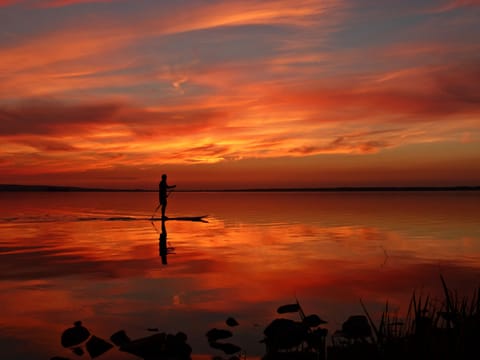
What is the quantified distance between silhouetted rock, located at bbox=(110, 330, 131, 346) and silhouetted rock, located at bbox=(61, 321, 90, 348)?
578 mm

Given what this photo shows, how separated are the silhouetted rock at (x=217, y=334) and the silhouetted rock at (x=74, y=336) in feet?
7.98

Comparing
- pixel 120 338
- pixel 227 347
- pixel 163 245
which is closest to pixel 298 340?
pixel 227 347

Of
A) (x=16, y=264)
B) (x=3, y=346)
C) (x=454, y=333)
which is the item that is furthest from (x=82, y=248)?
(x=454, y=333)

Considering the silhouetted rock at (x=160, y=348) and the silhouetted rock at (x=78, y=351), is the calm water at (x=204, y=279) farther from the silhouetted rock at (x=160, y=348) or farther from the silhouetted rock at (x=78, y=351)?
the silhouetted rock at (x=160, y=348)

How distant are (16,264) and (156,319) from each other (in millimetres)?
9540

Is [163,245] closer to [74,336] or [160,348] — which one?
[74,336]

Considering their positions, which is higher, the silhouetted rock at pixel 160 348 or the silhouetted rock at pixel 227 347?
the silhouetted rock at pixel 160 348

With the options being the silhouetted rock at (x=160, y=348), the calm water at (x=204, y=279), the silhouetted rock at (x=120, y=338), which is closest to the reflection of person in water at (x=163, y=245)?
the calm water at (x=204, y=279)

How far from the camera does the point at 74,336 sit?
10.0m

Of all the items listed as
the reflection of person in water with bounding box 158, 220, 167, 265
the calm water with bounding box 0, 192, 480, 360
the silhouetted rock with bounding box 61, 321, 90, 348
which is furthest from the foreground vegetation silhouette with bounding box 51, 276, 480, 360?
the reflection of person in water with bounding box 158, 220, 167, 265

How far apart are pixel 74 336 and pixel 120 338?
3.02 ft

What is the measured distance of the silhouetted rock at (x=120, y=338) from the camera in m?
9.92

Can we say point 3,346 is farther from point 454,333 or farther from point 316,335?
point 454,333

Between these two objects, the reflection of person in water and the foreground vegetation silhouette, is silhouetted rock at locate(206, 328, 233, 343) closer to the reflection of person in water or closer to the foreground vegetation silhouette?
the foreground vegetation silhouette
